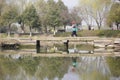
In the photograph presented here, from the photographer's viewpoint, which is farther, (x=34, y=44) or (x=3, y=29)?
(x=3, y=29)

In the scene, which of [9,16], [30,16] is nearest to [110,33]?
[30,16]

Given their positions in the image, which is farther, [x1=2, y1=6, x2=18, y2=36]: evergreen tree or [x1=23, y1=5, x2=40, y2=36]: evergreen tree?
[x1=23, y1=5, x2=40, y2=36]: evergreen tree

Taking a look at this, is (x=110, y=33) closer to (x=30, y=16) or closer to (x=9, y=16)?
(x=30, y=16)

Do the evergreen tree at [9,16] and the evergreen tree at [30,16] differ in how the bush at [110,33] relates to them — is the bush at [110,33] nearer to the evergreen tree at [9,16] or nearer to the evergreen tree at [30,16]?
the evergreen tree at [30,16]

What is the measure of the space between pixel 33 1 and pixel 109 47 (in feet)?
126

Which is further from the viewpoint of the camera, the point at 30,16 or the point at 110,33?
the point at 30,16

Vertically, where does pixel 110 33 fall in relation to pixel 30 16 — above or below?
below

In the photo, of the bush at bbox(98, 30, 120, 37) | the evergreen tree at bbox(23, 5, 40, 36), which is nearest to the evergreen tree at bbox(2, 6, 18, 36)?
the evergreen tree at bbox(23, 5, 40, 36)

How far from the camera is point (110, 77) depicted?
51.8 ft

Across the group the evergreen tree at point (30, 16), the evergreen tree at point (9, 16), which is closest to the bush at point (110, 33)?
the evergreen tree at point (30, 16)

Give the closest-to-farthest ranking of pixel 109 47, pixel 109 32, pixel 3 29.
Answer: pixel 109 47 < pixel 109 32 < pixel 3 29

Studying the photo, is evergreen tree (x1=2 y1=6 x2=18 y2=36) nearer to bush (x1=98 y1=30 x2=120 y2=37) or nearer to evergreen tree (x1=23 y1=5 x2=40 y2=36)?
evergreen tree (x1=23 y1=5 x2=40 y2=36)

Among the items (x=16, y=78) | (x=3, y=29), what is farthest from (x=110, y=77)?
(x=3, y=29)

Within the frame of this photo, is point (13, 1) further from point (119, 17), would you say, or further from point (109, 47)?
point (109, 47)
